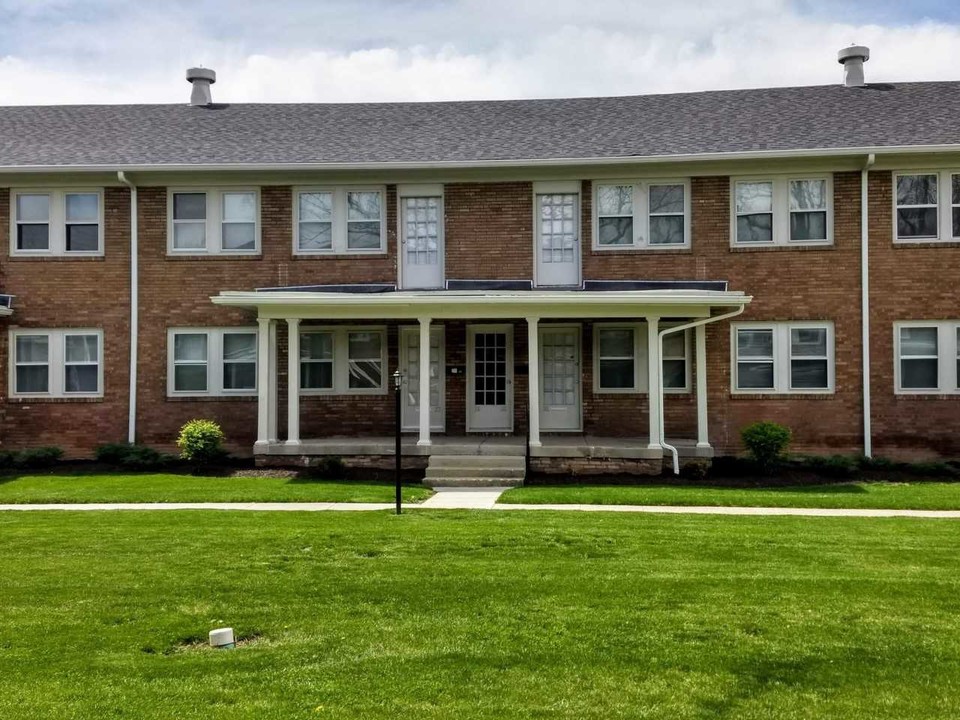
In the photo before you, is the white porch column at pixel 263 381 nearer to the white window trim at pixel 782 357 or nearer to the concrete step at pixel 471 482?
the concrete step at pixel 471 482

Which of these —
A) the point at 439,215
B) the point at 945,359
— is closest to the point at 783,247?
the point at 945,359

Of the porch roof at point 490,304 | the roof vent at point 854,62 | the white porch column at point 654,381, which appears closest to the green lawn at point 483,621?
the white porch column at point 654,381

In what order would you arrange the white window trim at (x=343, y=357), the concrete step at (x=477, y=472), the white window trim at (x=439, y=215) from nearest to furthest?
the concrete step at (x=477, y=472) → the white window trim at (x=439, y=215) → the white window trim at (x=343, y=357)

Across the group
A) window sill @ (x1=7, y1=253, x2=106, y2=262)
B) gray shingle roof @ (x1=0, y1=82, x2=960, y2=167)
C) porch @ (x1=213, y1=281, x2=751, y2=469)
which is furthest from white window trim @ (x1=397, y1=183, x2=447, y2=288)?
window sill @ (x1=7, y1=253, x2=106, y2=262)

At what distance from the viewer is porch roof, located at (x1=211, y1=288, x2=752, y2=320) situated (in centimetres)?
1554

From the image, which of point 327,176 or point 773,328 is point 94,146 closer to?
point 327,176

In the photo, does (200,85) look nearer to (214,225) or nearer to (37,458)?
(214,225)

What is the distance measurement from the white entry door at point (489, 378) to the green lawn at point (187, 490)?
3.62 metres

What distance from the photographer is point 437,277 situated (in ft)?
59.2

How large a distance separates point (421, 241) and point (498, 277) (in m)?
1.71

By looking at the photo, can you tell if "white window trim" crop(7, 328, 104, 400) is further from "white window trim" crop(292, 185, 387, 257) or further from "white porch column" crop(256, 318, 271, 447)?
"white window trim" crop(292, 185, 387, 257)

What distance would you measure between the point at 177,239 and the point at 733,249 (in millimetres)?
10862

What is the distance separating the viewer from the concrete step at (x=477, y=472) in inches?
600

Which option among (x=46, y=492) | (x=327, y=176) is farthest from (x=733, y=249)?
(x=46, y=492)
